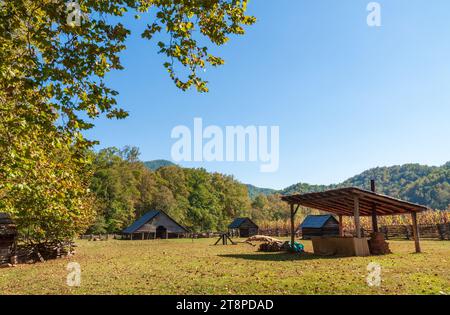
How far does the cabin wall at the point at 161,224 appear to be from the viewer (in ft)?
176

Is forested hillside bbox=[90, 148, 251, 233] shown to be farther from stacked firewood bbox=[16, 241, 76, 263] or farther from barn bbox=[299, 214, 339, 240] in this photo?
stacked firewood bbox=[16, 241, 76, 263]

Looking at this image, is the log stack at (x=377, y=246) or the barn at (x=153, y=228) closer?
the log stack at (x=377, y=246)

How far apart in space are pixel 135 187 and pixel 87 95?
78773mm

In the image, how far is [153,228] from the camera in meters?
54.4

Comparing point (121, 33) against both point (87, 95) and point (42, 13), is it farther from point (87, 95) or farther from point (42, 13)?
point (42, 13)

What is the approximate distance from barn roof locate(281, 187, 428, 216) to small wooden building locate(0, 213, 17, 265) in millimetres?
16190

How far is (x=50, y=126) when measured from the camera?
6949mm

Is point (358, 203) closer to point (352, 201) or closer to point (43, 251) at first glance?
point (352, 201)

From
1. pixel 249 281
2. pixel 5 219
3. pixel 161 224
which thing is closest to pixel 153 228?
pixel 161 224

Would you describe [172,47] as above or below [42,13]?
below

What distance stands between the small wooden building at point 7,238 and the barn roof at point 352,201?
16.2 metres

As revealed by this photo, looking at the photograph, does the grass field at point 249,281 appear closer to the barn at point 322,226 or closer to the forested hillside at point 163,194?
the barn at point 322,226

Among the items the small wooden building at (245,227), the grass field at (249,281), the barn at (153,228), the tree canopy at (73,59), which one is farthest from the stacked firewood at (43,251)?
the small wooden building at (245,227)
